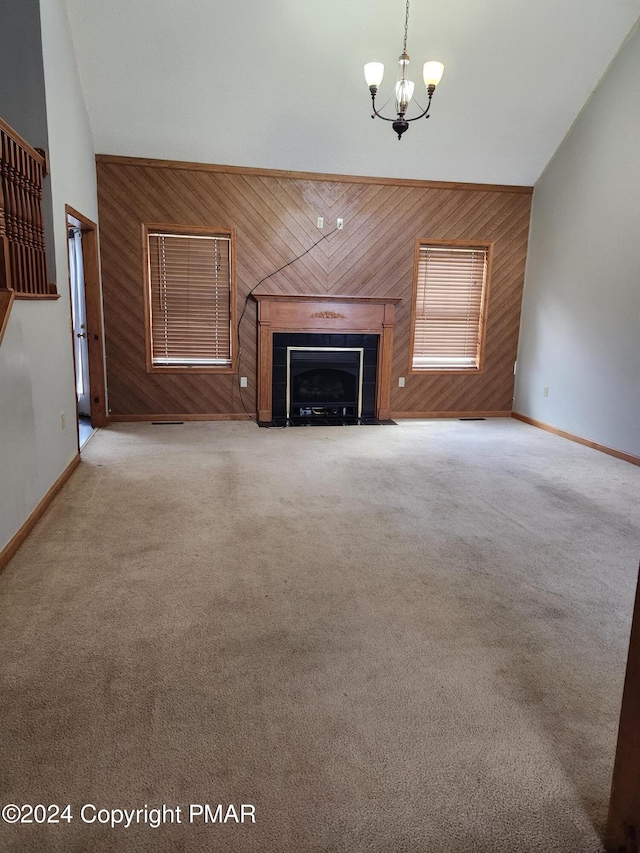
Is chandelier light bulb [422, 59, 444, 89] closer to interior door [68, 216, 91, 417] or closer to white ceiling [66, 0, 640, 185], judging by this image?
white ceiling [66, 0, 640, 185]

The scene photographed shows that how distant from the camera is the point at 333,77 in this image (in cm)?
→ 508

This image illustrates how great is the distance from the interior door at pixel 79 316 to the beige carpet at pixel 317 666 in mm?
2462

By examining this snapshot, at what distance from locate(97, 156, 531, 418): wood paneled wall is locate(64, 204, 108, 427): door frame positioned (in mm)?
176

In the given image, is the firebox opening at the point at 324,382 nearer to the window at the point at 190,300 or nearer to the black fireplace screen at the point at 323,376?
the black fireplace screen at the point at 323,376

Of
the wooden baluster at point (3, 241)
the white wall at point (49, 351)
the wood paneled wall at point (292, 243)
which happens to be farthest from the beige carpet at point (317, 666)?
the wood paneled wall at point (292, 243)

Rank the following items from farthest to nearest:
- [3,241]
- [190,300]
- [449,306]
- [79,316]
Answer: [449,306] → [190,300] → [79,316] → [3,241]

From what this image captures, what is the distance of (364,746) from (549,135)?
20.5ft

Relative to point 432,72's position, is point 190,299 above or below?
below

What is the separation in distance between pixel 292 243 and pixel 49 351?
3.20m

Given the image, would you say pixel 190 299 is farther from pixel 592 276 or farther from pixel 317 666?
pixel 317 666

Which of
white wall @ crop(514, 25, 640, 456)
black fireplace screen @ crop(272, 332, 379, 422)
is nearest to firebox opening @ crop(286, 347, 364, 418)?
black fireplace screen @ crop(272, 332, 379, 422)

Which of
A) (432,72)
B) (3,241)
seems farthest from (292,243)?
(3,241)

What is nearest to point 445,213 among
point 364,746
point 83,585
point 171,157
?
point 171,157

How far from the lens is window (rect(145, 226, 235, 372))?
5.97 m
